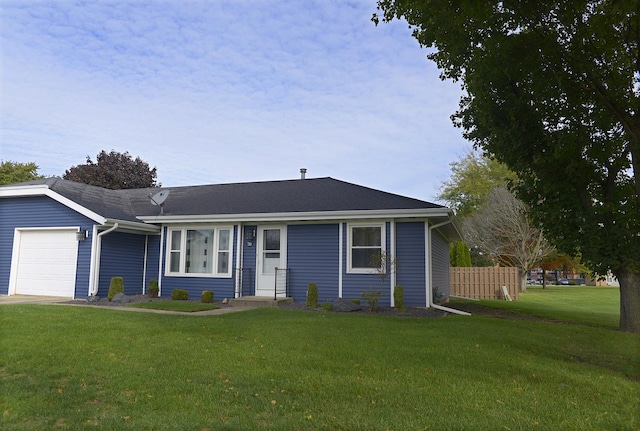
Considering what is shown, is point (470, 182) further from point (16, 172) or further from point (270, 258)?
point (16, 172)

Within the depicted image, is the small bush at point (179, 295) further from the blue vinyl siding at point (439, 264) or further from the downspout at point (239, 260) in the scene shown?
the blue vinyl siding at point (439, 264)

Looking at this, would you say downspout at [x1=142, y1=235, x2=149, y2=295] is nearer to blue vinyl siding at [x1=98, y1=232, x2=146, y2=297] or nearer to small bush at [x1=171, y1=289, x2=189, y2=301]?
blue vinyl siding at [x1=98, y1=232, x2=146, y2=297]

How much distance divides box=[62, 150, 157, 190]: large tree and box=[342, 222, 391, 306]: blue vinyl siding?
23108 mm

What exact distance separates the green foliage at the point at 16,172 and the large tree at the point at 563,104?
98.8ft

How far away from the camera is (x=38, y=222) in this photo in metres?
14.0

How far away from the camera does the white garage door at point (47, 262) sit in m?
13.6

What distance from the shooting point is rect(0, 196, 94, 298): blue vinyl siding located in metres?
13.3

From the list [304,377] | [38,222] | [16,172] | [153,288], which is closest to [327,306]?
[153,288]

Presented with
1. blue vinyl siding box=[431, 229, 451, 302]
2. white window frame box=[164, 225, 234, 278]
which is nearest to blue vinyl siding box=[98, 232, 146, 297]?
white window frame box=[164, 225, 234, 278]

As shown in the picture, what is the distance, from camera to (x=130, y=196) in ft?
57.5

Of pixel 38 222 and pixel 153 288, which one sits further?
pixel 38 222

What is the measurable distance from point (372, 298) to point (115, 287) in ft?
23.4

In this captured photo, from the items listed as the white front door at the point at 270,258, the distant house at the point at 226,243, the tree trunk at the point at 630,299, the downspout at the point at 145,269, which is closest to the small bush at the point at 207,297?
the distant house at the point at 226,243

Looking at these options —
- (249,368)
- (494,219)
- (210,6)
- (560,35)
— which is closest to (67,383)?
(249,368)
